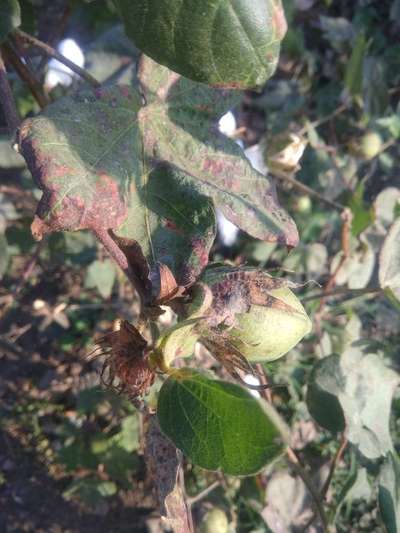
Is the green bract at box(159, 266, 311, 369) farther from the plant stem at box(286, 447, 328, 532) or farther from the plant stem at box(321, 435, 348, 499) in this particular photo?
the plant stem at box(321, 435, 348, 499)

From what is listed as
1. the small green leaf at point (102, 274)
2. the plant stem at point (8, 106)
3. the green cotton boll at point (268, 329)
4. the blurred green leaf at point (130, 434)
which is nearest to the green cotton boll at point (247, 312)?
the green cotton boll at point (268, 329)

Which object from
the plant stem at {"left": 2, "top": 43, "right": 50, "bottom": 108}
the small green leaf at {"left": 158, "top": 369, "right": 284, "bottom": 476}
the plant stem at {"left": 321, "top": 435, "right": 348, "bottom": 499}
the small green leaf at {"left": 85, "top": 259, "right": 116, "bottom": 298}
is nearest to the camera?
the small green leaf at {"left": 158, "top": 369, "right": 284, "bottom": 476}

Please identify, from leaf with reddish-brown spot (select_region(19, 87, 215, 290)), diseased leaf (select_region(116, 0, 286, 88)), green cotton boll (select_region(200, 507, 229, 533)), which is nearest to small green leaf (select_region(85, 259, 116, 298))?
green cotton boll (select_region(200, 507, 229, 533))

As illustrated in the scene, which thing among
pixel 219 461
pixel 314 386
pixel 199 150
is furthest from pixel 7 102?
pixel 314 386

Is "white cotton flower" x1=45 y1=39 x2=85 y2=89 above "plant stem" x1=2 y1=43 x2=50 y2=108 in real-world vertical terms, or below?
below

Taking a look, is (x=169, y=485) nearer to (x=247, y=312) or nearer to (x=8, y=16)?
(x=247, y=312)

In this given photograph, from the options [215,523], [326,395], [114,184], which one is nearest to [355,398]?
[326,395]
